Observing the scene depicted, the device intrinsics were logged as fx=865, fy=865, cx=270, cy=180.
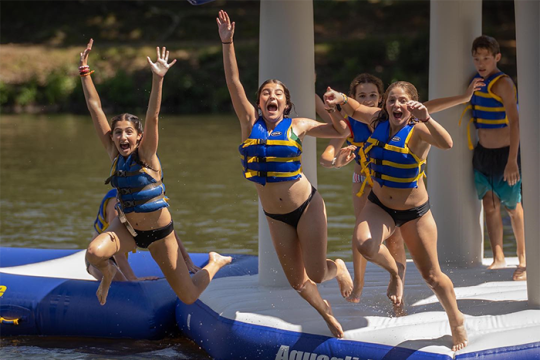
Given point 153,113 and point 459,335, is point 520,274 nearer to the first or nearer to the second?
point 459,335

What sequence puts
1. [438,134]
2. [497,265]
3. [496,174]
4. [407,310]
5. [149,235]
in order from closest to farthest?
1. [438,134]
2. [149,235]
3. [407,310]
4. [496,174]
5. [497,265]

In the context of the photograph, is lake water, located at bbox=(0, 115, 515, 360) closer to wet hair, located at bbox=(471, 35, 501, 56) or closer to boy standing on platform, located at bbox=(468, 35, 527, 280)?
boy standing on platform, located at bbox=(468, 35, 527, 280)

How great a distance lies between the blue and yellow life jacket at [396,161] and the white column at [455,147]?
1.86 metres

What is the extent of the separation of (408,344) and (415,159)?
1070mm

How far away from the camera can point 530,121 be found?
5430 millimetres

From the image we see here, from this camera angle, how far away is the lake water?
632 cm

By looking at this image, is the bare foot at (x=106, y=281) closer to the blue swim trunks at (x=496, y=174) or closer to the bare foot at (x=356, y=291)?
the bare foot at (x=356, y=291)

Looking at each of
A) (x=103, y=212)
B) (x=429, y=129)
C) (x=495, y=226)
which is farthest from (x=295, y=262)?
(x=495, y=226)

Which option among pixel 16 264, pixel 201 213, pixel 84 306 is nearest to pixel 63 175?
pixel 201 213

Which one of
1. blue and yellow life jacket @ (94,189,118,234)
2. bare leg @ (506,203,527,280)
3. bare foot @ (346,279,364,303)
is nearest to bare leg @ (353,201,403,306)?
bare foot @ (346,279,364,303)

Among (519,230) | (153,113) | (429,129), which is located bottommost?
(519,230)

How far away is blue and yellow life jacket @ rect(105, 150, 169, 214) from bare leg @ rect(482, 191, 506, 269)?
2877 millimetres

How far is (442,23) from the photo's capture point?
22.8 feet

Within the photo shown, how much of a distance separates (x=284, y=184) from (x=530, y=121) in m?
1.61
